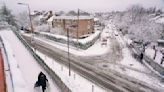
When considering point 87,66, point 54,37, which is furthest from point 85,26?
point 87,66

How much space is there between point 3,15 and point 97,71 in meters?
63.7

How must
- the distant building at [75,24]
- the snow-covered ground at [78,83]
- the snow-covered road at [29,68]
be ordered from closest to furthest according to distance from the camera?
the snow-covered road at [29,68], the snow-covered ground at [78,83], the distant building at [75,24]

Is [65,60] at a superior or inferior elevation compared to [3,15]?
inferior

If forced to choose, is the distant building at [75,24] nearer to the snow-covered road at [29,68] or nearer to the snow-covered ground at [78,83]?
the snow-covered ground at [78,83]

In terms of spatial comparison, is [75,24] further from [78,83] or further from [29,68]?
[29,68]

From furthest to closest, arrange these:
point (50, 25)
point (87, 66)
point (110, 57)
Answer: point (50, 25)
point (110, 57)
point (87, 66)

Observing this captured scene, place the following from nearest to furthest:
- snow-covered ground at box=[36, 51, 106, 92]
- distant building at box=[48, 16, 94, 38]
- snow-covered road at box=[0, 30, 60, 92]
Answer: snow-covered road at box=[0, 30, 60, 92] < snow-covered ground at box=[36, 51, 106, 92] < distant building at box=[48, 16, 94, 38]

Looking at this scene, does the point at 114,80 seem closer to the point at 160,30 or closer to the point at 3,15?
the point at 160,30

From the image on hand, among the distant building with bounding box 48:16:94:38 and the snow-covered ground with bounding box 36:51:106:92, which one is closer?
the snow-covered ground with bounding box 36:51:106:92

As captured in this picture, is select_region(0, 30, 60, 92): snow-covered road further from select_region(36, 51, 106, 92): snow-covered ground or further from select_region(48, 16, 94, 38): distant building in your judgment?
select_region(48, 16, 94, 38): distant building

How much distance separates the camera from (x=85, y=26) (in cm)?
6188

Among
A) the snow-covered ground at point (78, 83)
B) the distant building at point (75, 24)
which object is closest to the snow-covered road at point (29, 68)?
the snow-covered ground at point (78, 83)

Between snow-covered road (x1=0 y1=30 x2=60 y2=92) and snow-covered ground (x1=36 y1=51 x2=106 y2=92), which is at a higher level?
snow-covered road (x1=0 y1=30 x2=60 y2=92)

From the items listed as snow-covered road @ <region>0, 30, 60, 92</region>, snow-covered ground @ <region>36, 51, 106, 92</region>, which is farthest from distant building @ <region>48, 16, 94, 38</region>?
snow-covered road @ <region>0, 30, 60, 92</region>
